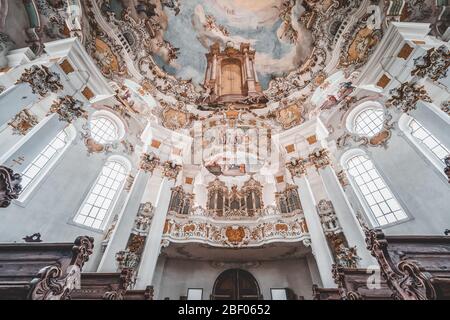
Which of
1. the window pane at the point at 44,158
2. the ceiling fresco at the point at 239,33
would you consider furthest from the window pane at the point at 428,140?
the window pane at the point at 44,158

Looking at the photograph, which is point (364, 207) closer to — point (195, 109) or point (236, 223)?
point (236, 223)

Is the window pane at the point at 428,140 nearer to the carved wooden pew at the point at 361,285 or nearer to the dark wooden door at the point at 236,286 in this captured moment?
the carved wooden pew at the point at 361,285

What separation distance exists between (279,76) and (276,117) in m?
3.10

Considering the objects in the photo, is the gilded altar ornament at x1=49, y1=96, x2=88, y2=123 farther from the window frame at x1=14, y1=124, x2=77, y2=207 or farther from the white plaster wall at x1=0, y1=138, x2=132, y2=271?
the white plaster wall at x1=0, y1=138, x2=132, y2=271

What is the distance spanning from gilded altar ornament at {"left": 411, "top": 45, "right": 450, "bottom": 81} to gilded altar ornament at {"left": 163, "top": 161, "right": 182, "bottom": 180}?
35.5 ft

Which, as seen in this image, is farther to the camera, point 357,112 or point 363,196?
point 357,112

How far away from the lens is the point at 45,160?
8.89 metres

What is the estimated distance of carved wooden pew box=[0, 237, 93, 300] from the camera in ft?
14.9

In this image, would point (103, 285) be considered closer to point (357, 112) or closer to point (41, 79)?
point (41, 79)

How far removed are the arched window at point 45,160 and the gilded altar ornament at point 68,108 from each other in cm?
83

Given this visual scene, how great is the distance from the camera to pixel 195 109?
14891 millimetres

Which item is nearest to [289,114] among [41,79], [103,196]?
[103,196]

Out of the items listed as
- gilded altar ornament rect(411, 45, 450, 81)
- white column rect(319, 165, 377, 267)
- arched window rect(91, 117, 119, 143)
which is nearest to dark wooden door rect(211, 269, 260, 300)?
white column rect(319, 165, 377, 267)

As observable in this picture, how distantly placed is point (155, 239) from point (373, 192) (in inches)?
358
